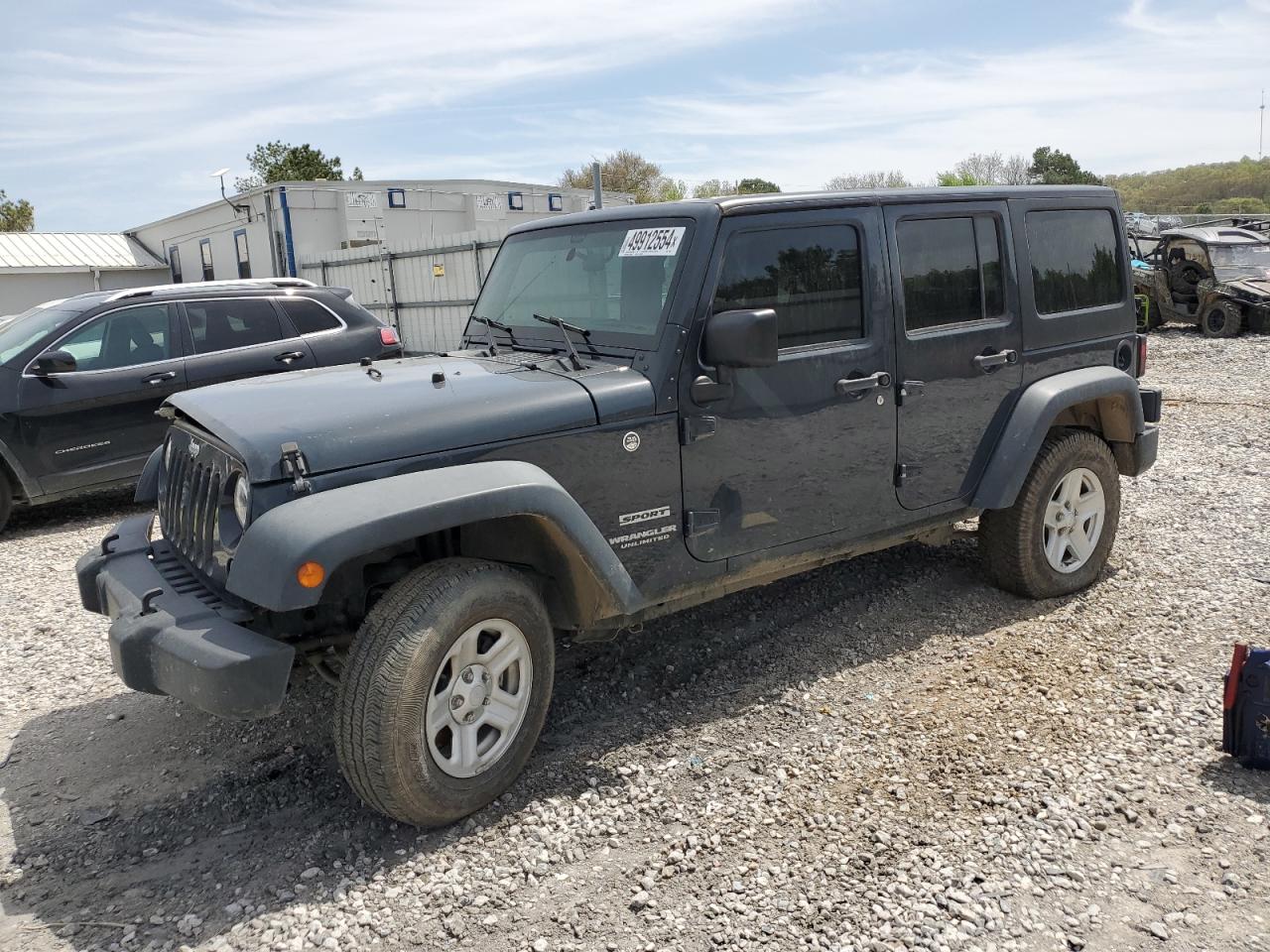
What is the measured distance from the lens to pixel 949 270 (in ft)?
14.7

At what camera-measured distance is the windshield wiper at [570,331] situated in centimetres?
371

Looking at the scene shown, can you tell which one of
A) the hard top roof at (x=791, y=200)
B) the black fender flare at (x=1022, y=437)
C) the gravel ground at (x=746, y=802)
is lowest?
the gravel ground at (x=746, y=802)

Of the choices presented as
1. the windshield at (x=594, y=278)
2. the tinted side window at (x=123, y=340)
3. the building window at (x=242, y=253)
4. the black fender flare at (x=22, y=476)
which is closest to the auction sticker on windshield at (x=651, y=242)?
the windshield at (x=594, y=278)

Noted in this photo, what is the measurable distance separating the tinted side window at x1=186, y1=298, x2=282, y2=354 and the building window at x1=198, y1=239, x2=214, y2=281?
21349mm

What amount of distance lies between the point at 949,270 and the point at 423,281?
1356 cm

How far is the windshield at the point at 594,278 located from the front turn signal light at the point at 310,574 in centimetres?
149

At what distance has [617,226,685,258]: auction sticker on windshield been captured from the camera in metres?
3.78

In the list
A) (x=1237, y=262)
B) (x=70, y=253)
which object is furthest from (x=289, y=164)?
(x=1237, y=262)

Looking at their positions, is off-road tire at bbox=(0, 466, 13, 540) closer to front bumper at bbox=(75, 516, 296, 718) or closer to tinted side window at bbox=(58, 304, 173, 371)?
tinted side window at bbox=(58, 304, 173, 371)

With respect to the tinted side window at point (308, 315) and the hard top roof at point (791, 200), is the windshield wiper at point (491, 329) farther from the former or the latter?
the tinted side window at point (308, 315)

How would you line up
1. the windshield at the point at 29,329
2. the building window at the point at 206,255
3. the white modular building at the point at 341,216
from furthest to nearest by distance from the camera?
1. the building window at the point at 206,255
2. the white modular building at the point at 341,216
3. the windshield at the point at 29,329

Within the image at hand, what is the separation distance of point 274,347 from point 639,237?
4.97 m

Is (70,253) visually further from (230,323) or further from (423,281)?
(230,323)

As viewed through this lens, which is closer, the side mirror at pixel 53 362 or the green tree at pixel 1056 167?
the side mirror at pixel 53 362
